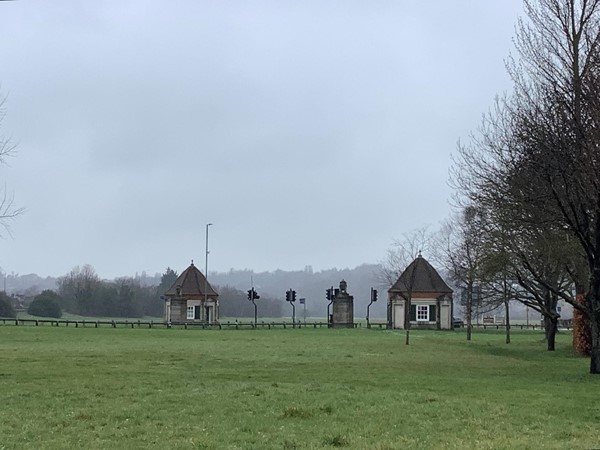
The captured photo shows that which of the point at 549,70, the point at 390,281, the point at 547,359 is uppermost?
the point at 549,70

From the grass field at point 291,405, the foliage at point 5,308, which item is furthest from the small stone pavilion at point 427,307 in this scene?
the grass field at point 291,405

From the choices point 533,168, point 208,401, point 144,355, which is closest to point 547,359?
point 533,168

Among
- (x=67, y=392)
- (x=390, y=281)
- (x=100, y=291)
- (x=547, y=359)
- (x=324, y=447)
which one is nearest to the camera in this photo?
(x=324, y=447)

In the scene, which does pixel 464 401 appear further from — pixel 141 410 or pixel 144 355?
pixel 144 355

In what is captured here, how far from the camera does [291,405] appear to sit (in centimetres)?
1388

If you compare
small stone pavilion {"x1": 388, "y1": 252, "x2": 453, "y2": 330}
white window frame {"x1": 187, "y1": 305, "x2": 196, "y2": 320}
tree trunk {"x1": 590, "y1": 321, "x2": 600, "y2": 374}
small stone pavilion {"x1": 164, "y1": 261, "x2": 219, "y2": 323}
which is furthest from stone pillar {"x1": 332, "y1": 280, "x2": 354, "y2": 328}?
tree trunk {"x1": 590, "y1": 321, "x2": 600, "y2": 374}

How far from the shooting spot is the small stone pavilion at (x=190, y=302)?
86.1 m

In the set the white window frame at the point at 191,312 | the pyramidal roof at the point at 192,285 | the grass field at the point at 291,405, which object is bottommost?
the grass field at the point at 291,405

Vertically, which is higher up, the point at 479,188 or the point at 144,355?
the point at 479,188

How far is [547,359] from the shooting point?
31.0 meters

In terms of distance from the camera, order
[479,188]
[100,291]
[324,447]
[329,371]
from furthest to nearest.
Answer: [100,291]
[479,188]
[329,371]
[324,447]

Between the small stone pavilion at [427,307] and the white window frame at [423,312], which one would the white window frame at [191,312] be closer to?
the small stone pavilion at [427,307]

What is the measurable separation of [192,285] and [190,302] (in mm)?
2086

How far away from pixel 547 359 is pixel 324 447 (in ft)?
76.8
